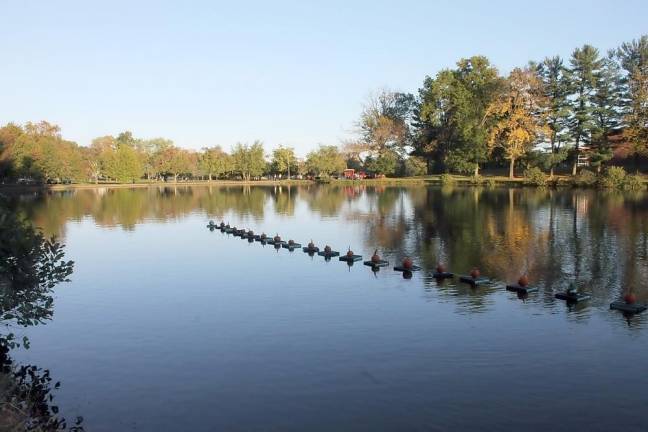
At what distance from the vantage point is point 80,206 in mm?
86375

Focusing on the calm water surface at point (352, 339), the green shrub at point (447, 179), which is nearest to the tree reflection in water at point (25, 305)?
the calm water surface at point (352, 339)

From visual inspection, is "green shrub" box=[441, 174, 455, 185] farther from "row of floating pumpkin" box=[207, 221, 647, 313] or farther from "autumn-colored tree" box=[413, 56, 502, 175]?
"row of floating pumpkin" box=[207, 221, 647, 313]

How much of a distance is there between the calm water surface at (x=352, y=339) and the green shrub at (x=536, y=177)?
177 ft

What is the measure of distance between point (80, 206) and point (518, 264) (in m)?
72.3

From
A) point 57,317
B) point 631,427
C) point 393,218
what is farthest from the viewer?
point 393,218

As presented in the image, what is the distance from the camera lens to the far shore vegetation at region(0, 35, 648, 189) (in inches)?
3821

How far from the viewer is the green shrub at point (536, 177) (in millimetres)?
97438

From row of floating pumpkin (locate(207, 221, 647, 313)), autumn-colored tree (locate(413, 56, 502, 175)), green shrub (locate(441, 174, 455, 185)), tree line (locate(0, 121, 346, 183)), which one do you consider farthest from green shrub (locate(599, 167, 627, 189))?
tree line (locate(0, 121, 346, 183))

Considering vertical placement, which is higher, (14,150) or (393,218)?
(14,150)

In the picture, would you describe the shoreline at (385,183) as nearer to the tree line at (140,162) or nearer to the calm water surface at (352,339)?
the tree line at (140,162)

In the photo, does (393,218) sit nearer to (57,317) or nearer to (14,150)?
(57,317)

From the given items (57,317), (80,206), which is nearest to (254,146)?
(80,206)

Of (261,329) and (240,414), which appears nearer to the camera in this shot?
(240,414)

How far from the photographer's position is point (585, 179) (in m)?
92.6
